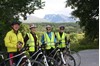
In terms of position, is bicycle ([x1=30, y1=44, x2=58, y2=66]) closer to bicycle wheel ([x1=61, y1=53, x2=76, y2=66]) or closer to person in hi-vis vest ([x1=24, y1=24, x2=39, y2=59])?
person in hi-vis vest ([x1=24, y1=24, x2=39, y2=59])

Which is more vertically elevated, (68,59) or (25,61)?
(25,61)

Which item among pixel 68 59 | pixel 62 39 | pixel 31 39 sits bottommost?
pixel 68 59

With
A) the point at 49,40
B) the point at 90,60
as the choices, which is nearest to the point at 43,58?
the point at 49,40

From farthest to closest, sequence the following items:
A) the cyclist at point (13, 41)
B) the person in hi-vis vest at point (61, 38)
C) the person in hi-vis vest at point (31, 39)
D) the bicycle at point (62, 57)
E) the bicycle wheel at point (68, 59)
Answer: the person in hi-vis vest at point (61, 38) → the bicycle wheel at point (68, 59) → the bicycle at point (62, 57) → the person in hi-vis vest at point (31, 39) → the cyclist at point (13, 41)

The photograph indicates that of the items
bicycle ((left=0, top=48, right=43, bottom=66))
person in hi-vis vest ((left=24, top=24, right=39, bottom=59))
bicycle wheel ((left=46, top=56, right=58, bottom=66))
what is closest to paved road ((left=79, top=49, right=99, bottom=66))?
bicycle wheel ((left=46, top=56, right=58, bottom=66))

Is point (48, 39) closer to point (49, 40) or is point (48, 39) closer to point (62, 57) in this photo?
point (49, 40)

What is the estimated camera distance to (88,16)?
2773 cm

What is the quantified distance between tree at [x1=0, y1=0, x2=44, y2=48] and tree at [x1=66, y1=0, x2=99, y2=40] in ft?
23.9

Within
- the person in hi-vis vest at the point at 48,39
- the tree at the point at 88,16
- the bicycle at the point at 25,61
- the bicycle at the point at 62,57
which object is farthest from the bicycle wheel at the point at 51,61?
the tree at the point at 88,16

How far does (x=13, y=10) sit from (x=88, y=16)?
11395 mm

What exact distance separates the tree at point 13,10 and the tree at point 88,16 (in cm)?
728

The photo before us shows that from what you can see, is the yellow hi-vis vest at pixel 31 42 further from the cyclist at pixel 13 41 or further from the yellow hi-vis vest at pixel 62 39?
the yellow hi-vis vest at pixel 62 39

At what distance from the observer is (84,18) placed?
27.7 m

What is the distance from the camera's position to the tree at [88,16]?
2703cm
